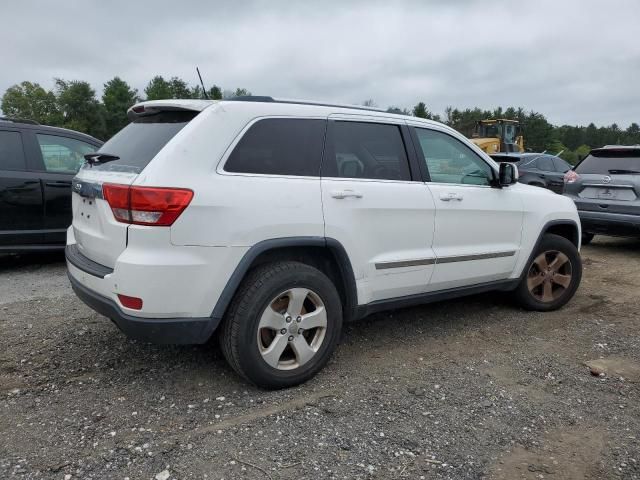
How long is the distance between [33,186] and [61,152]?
57 centimetres

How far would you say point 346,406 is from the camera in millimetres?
3033

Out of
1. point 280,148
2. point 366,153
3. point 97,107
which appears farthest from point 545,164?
point 97,107

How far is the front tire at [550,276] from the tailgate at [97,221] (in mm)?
3450

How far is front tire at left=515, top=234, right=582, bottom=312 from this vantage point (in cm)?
474

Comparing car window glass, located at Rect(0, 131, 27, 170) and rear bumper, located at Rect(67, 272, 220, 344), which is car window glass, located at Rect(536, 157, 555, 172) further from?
rear bumper, located at Rect(67, 272, 220, 344)

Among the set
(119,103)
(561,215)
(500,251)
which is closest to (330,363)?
(500,251)

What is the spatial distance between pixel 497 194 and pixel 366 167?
1.34 meters

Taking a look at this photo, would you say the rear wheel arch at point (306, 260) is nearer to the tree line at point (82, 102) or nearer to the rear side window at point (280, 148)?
the rear side window at point (280, 148)

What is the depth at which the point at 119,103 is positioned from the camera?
66.2m

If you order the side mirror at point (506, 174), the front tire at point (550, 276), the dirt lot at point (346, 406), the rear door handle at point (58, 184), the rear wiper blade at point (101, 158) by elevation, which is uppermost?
the rear wiper blade at point (101, 158)

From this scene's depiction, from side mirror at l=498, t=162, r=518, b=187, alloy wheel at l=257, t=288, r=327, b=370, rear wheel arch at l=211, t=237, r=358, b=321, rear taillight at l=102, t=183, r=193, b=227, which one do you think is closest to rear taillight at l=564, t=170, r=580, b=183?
side mirror at l=498, t=162, r=518, b=187

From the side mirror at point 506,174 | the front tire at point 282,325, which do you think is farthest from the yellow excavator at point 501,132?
the front tire at point 282,325

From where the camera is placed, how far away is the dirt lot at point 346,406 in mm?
2512

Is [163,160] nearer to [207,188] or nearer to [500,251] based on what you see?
[207,188]
